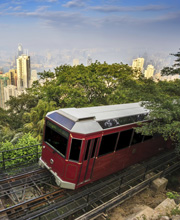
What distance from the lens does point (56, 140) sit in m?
6.84

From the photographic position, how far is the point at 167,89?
10.6 metres

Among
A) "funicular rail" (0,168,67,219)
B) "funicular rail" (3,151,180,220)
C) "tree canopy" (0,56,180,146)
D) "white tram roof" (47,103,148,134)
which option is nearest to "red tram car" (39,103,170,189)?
"white tram roof" (47,103,148,134)

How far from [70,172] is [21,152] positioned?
346 cm

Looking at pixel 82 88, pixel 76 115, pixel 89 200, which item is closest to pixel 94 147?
pixel 76 115

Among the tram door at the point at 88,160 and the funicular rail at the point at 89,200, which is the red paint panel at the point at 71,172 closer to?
the tram door at the point at 88,160

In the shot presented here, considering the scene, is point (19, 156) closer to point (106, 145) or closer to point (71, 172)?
point (71, 172)

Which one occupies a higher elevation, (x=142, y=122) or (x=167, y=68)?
(x=167, y=68)

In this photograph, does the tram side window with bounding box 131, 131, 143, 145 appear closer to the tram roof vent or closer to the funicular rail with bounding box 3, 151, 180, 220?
the funicular rail with bounding box 3, 151, 180, 220

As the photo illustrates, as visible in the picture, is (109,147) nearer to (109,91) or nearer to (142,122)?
(142,122)

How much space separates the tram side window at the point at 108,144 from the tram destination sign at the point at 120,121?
0.42 meters

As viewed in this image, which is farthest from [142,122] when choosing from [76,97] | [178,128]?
[76,97]

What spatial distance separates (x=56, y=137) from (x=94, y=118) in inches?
67.0

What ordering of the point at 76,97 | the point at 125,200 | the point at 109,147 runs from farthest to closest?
the point at 76,97 < the point at 125,200 < the point at 109,147

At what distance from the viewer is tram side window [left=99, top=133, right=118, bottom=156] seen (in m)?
6.76
